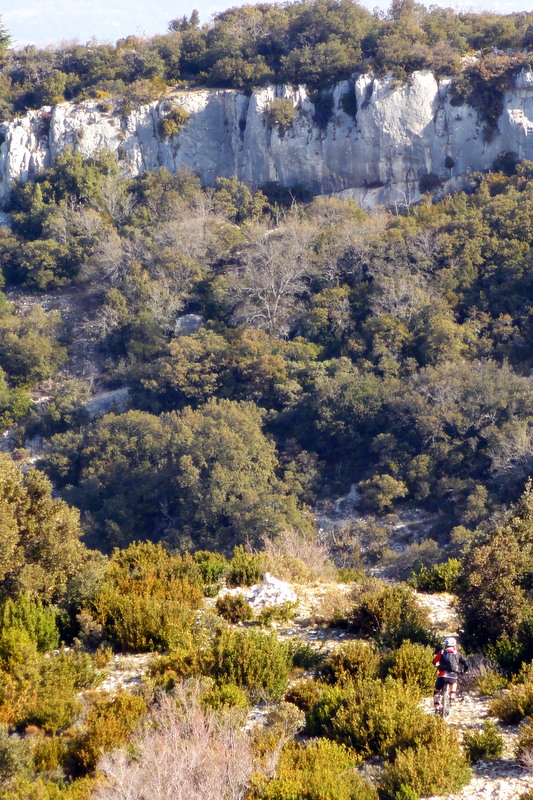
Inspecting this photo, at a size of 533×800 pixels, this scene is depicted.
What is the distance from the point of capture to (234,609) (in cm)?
1417

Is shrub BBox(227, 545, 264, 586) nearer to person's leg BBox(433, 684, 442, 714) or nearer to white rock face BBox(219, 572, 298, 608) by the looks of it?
white rock face BBox(219, 572, 298, 608)

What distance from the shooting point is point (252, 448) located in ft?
114

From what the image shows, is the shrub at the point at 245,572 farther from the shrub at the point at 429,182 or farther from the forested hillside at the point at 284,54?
the forested hillside at the point at 284,54

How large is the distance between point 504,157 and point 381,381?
17.9 meters

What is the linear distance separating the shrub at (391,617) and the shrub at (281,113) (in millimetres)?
41470

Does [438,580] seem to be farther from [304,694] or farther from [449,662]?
[449,662]

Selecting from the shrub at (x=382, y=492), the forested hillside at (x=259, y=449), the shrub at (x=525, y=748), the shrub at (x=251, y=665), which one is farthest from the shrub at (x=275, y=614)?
the shrub at (x=382, y=492)

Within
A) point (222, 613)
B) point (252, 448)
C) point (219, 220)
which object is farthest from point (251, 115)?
point (222, 613)

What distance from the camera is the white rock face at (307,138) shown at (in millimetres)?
48875

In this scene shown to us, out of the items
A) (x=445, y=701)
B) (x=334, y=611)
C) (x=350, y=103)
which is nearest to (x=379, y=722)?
(x=445, y=701)

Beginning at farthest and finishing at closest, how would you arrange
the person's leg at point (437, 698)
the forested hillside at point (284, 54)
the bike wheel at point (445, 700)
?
the forested hillside at point (284, 54), the person's leg at point (437, 698), the bike wheel at point (445, 700)

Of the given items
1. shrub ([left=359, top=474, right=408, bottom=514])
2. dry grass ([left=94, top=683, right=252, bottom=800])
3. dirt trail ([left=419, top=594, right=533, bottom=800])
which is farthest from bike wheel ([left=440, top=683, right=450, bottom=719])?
shrub ([left=359, top=474, right=408, bottom=514])

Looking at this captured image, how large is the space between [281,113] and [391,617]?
4258 cm

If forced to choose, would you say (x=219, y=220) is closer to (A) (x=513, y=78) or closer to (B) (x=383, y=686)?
(A) (x=513, y=78)
